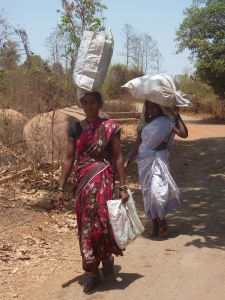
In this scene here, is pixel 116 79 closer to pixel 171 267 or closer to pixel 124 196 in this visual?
pixel 171 267

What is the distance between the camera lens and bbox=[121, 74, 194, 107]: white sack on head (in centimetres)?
456

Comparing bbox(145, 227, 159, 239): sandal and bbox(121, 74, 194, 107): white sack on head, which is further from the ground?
bbox(121, 74, 194, 107): white sack on head

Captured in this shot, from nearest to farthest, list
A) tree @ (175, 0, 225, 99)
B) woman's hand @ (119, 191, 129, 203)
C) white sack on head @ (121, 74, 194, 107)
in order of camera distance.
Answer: woman's hand @ (119, 191, 129, 203), white sack on head @ (121, 74, 194, 107), tree @ (175, 0, 225, 99)

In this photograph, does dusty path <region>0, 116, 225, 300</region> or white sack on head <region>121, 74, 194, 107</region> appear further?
white sack on head <region>121, 74, 194, 107</region>

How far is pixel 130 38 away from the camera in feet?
109

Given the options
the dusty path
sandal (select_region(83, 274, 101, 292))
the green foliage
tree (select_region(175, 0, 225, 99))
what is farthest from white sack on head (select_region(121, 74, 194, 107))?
the green foliage

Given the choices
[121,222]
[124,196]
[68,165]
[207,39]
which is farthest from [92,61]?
[207,39]

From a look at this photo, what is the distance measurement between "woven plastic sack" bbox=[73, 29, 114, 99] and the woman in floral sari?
0.38 feet

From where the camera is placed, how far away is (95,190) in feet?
11.7

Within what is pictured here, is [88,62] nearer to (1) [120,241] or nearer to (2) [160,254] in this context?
(1) [120,241]

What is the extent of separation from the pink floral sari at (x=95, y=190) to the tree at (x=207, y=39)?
574 inches

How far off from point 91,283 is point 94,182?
848 millimetres

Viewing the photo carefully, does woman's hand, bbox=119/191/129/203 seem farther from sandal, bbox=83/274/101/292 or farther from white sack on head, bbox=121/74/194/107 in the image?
white sack on head, bbox=121/74/194/107

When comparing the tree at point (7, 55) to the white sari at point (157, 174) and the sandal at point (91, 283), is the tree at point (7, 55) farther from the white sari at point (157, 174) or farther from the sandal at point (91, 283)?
the sandal at point (91, 283)
